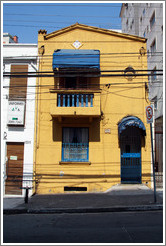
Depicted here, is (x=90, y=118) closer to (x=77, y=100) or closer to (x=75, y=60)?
(x=77, y=100)

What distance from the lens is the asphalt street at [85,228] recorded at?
4.82m

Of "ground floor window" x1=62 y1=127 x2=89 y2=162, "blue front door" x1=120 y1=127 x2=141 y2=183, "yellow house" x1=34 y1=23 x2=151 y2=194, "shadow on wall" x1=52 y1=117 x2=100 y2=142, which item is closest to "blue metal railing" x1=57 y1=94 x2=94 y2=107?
"yellow house" x1=34 y1=23 x2=151 y2=194

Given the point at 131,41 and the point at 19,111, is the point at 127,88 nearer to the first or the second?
the point at 131,41

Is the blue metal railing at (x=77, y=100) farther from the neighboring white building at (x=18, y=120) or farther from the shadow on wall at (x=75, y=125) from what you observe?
the neighboring white building at (x=18, y=120)

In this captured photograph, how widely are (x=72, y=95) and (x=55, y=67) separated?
173 cm

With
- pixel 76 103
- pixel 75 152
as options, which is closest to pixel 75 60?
pixel 76 103

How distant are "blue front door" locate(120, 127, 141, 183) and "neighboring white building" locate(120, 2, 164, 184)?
9.38 feet

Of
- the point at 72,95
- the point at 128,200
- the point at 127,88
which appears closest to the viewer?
the point at 128,200

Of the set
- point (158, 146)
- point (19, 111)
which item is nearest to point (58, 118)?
point (19, 111)

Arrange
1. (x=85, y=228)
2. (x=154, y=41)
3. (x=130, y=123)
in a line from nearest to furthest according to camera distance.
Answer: (x=85, y=228)
(x=130, y=123)
(x=154, y=41)

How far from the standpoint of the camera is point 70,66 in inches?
433

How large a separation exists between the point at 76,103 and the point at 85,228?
662cm

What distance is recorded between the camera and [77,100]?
1088cm

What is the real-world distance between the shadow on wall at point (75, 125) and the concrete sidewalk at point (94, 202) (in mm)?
2866
